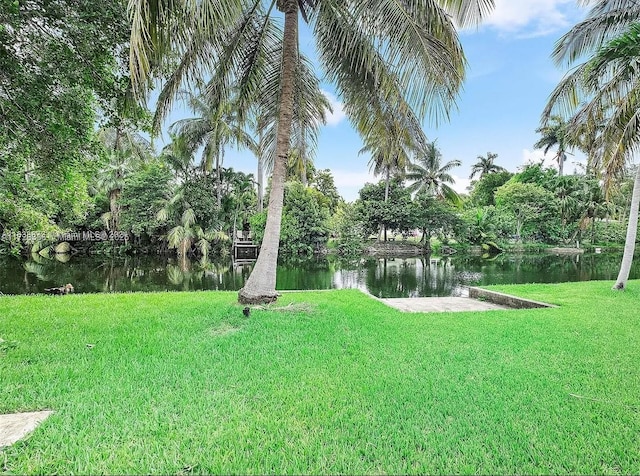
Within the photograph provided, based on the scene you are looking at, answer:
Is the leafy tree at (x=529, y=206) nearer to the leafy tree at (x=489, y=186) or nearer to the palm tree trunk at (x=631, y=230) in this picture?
the leafy tree at (x=489, y=186)

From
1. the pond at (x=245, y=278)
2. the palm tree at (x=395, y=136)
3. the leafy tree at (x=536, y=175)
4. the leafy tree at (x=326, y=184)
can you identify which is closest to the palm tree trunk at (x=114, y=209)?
the pond at (x=245, y=278)

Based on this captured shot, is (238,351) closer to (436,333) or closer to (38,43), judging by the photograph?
(436,333)

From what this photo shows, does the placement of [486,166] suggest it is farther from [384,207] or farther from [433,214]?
[384,207]

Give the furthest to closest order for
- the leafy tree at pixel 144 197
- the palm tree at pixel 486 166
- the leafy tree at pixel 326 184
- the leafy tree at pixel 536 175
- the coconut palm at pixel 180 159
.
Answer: the palm tree at pixel 486 166
the leafy tree at pixel 326 184
the leafy tree at pixel 536 175
the leafy tree at pixel 144 197
the coconut palm at pixel 180 159

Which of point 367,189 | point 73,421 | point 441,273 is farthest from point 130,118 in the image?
point 367,189

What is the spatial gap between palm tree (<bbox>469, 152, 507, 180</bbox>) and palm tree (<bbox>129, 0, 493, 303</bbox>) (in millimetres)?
46675

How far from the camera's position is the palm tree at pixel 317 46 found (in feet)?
15.0

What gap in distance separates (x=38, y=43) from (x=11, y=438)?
5062 mm

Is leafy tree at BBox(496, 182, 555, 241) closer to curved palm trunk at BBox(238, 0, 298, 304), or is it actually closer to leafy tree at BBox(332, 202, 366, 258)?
leafy tree at BBox(332, 202, 366, 258)

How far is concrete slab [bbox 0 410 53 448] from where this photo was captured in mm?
2492

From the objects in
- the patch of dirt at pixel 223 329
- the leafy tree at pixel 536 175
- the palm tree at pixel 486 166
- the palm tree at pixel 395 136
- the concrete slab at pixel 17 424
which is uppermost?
the palm tree at pixel 486 166

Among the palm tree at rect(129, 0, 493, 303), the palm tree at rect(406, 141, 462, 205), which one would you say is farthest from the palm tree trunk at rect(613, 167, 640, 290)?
the palm tree at rect(406, 141, 462, 205)

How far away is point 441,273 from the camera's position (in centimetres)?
1858

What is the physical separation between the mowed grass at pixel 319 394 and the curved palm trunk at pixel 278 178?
82 cm
